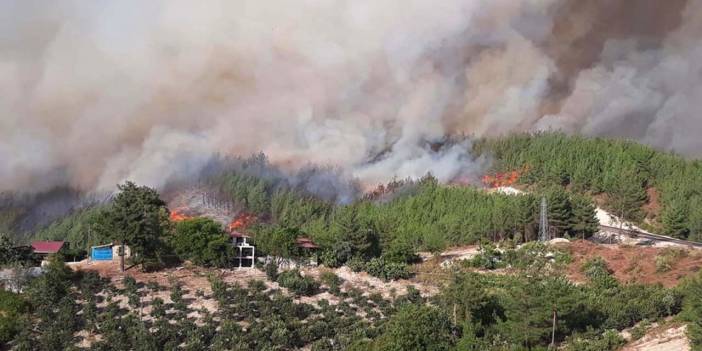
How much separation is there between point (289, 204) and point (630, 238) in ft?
218

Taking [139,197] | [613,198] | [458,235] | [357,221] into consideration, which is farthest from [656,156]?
[139,197]

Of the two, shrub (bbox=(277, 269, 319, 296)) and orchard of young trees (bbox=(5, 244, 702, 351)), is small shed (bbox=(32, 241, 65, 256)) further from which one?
shrub (bbox=(277, 269, 319, 296))

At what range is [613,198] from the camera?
123375mm

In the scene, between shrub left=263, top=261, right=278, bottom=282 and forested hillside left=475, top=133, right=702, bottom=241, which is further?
forested hillside left=475, top=133, right=702, bottom=241

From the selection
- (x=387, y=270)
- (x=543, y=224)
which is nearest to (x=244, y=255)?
(x=387, y=270)

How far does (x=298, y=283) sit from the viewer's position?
54.8 metres

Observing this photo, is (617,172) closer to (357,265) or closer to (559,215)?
(559,215)

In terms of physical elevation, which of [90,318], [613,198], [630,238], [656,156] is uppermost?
[656,156]

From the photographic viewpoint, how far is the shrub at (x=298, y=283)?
54750 millimetres

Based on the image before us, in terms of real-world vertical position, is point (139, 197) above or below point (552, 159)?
below

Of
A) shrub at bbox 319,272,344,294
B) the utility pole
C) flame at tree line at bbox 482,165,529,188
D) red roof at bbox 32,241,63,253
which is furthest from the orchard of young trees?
flame at tree line at bbox 482,165,529,188

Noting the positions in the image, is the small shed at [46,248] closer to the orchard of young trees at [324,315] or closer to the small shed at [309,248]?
the orchard of young trees at [324,315]

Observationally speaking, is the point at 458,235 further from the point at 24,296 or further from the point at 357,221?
the point at 24,296

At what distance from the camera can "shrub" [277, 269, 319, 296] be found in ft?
180
